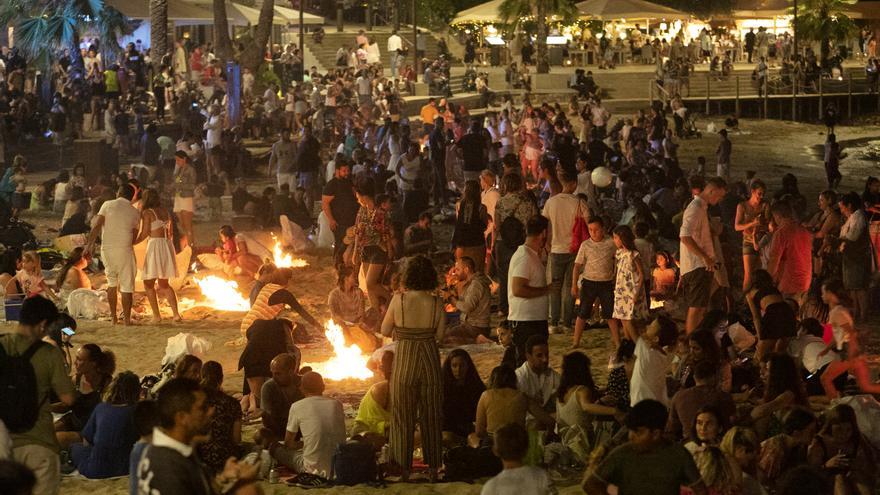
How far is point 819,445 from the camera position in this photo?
8.71 metres

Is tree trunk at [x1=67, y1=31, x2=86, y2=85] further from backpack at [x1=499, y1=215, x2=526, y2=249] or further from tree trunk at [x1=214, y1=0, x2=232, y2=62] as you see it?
backpack at [x1=499, y1=215, x2=526, y2=249]

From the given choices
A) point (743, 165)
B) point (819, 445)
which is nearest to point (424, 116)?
point (743, 165)

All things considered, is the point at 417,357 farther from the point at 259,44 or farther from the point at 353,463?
the point at 259,44

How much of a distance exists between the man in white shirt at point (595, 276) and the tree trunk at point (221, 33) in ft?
79.2

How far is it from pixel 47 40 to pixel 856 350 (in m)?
24.3

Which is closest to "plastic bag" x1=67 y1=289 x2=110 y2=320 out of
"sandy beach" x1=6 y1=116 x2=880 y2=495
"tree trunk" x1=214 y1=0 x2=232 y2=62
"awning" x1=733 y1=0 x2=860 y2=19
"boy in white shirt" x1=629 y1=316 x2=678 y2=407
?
"sandy beach" x1=6 y1=116 x2=880 y2=495

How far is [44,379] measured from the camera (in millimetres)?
7297

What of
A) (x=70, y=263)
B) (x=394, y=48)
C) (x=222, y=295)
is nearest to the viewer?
(x=70, y=263)

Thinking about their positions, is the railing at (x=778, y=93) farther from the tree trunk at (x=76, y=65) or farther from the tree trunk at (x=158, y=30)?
the tree trunk at (x=76, y=65)

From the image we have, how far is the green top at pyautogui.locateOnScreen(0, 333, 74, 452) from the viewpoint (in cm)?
724

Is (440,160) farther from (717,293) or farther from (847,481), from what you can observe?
(847,481)

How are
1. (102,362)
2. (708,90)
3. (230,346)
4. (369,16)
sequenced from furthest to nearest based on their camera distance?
1. (369,16)
2. (708,90)
3. (230,346)
4. (102,362)

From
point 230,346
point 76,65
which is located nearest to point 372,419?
point 230,346

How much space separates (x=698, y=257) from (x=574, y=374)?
320cm
